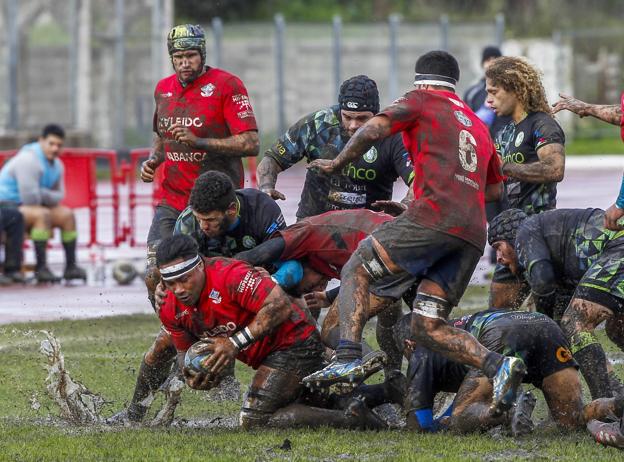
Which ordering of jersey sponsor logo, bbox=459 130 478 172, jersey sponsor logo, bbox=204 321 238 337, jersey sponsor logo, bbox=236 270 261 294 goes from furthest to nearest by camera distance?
jersey sponsor logo, bbox=204 321 238 337 < jersey sponsor logo, bbox=236 270 261 294 < jersey sponsor logo, bbox=459 130 478 172

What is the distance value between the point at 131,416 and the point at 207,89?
260 cm

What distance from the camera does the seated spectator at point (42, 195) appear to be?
15.6m

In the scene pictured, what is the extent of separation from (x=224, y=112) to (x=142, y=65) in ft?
70.3

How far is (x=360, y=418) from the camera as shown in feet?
26.7

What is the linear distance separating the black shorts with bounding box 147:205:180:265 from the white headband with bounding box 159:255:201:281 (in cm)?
202

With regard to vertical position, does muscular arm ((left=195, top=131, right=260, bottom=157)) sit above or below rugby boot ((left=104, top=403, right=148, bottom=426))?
above

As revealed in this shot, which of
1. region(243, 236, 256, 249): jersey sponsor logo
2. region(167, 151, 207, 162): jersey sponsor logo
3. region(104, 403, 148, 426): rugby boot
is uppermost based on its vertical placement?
region(167, 151, 207, 162): jersey sponsor logo

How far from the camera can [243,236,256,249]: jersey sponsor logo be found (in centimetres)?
881

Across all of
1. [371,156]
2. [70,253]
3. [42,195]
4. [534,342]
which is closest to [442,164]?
[534,342]

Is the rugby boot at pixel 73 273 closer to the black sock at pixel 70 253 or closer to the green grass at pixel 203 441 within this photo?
the black sock at pixel 70 253

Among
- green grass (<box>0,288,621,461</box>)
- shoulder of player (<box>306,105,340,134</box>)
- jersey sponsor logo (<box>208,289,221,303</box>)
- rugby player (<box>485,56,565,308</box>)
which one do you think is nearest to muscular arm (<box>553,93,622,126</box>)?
rugby player (<box>485,56,565,308</box>)

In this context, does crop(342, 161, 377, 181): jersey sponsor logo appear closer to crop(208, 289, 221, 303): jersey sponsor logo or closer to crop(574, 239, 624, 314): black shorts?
crop(574, 239, 624, 314): black shorts

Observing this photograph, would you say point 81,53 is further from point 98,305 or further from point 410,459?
point 410,459

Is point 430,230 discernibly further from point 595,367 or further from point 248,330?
point 595,367
